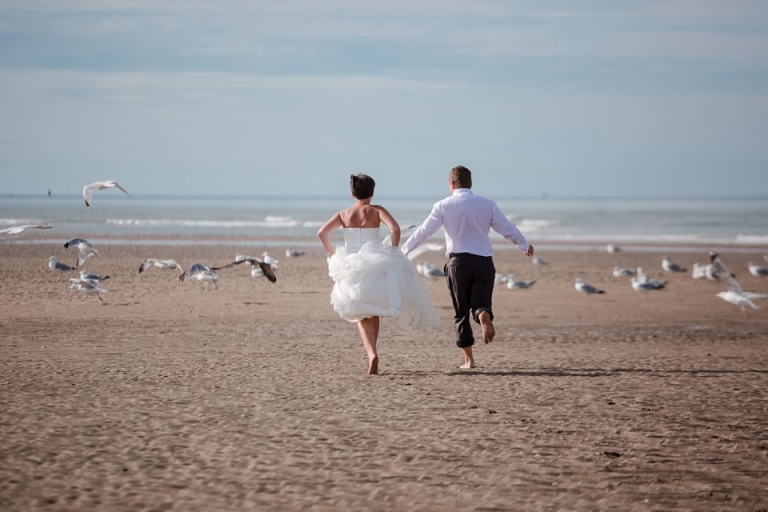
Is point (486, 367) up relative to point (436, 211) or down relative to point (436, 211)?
down

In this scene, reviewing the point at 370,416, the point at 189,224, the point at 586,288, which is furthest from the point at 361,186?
the point at 189,224

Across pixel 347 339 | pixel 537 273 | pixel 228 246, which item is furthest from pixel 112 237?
pixel 347 339

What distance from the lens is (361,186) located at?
8.70m

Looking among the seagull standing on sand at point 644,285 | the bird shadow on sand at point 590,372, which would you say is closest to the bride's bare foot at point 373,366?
the bird shadow on sand at point 590,372

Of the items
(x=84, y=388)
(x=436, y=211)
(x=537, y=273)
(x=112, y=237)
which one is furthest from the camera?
(x=112, y=237)

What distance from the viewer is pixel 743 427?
6527 millimetres

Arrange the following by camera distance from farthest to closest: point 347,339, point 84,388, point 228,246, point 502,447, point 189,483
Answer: point 228,246 → point 347,339 → point 84,388 → point 502,447 → point 189,483

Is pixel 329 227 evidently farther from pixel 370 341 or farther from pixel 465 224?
pixel 465 224

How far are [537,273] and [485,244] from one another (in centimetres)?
1484

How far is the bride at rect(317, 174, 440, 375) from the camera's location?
862 cm

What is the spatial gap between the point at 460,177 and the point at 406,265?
0.96m

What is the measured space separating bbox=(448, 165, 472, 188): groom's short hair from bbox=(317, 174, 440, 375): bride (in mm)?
755

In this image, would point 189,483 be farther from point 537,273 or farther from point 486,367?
point 537,273

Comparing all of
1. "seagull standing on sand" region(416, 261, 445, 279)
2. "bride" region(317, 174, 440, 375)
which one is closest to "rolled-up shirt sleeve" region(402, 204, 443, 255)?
"bride" region(317, 174, 440, 375)
